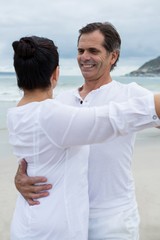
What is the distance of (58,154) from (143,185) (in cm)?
420

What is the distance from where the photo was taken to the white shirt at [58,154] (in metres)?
1.40

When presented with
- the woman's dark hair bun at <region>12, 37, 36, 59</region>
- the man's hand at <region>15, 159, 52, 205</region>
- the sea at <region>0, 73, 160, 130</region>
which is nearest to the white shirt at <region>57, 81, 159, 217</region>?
the man's hand at <region>15, 159, 52, 205</region>

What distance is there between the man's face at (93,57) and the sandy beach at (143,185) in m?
2.10

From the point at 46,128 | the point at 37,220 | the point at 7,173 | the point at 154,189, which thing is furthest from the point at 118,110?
the point at 7,173

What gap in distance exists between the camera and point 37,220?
159cm

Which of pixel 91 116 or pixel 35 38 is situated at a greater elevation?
pixel 35 38

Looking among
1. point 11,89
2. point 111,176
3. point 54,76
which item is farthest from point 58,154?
point 11,89

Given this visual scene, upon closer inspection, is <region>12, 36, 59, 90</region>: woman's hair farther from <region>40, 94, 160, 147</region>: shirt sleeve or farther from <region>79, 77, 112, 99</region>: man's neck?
<region>79, 77, 112, 99</region>: man's neck

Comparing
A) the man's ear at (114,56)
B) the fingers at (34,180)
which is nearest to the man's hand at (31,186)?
the fingers at (34,180)

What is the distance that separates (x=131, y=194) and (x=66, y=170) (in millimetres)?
634

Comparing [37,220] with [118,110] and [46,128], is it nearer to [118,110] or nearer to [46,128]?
[46,128]

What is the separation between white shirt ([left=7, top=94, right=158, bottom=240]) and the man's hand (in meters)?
0.02

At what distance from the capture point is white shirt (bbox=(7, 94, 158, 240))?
1400 mm

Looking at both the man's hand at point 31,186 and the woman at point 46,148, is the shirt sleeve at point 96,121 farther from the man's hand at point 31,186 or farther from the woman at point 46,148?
the man's hand at point 31,186
